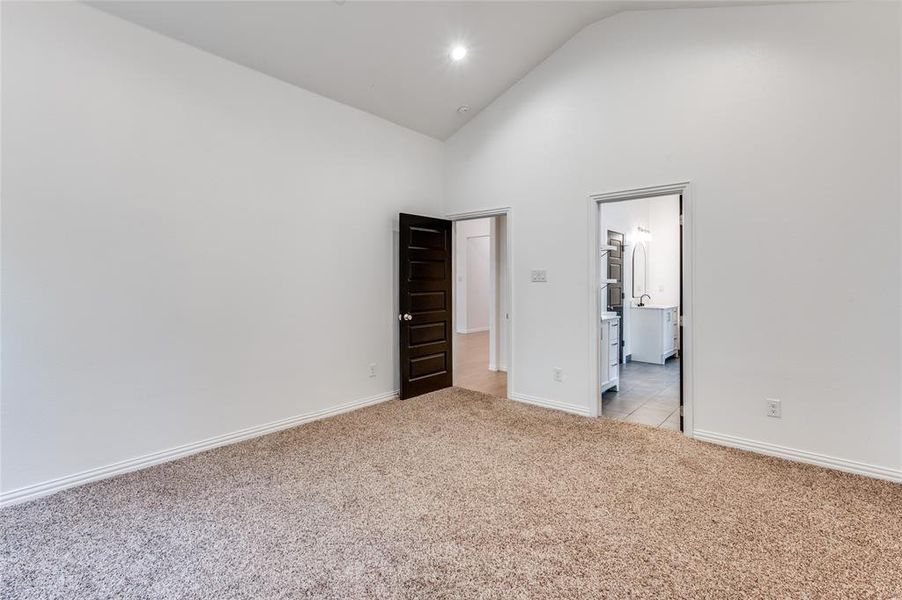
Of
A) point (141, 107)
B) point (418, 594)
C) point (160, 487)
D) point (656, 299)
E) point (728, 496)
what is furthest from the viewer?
point (656, 299)

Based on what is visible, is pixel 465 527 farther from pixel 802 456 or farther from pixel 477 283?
pixel 477 283

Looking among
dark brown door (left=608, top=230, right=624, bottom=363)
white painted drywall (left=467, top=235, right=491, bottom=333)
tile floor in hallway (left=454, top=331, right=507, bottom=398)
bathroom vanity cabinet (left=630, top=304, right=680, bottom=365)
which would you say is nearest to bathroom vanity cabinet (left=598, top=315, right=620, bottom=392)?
dark brown door (left=608, top=230, right=624, bottom=363)

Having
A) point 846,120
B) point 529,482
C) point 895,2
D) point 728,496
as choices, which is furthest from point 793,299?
point 529,482

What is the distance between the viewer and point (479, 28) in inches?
126

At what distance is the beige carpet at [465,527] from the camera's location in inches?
66.1

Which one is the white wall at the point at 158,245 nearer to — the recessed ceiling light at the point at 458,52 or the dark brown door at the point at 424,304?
the dark brown door at the point at 424,304

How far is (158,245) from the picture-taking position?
110 inches

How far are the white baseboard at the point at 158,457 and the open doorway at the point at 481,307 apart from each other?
5.81 feet

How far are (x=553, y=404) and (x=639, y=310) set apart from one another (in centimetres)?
313

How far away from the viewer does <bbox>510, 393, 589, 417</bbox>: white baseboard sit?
371 cm

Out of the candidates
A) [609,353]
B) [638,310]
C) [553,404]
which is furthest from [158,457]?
[638,310]

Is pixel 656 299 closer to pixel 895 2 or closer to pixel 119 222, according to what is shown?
pixel 895 2

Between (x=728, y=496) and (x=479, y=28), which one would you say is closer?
(x=728, y=496)

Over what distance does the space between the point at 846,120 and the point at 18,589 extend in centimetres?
500
